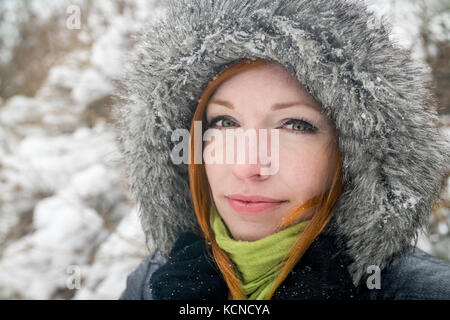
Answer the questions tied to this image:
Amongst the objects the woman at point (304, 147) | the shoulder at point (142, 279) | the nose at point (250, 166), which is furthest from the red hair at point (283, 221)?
the shoulder at point (142, 279)

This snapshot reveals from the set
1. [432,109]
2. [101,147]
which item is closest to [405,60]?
[432,109]

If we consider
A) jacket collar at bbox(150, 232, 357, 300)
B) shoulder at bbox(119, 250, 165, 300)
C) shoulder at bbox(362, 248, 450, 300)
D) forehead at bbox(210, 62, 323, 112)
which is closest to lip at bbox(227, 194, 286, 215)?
jacket collar at bbox(150, 232, 357, 300)

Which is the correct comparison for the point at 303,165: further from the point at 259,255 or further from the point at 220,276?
the point at 220,276

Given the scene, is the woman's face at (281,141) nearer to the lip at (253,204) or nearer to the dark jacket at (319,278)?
the lip at (253,204)

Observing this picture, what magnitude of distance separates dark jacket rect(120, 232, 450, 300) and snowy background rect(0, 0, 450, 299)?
511 mm

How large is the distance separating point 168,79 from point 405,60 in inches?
29.2

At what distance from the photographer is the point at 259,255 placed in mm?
1055

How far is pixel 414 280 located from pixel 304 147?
51cm

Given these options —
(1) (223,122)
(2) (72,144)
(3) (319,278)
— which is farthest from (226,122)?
(2) (72,144)

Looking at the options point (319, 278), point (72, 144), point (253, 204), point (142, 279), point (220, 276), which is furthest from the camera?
point (72, 144)

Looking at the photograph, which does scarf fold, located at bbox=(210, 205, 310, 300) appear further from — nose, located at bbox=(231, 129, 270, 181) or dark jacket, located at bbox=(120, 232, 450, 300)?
nose, located at bbox=(231, 129, 270, 181)

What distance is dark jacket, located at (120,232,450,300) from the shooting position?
0.94 metres

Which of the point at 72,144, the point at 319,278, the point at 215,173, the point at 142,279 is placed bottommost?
the point at 142,279
